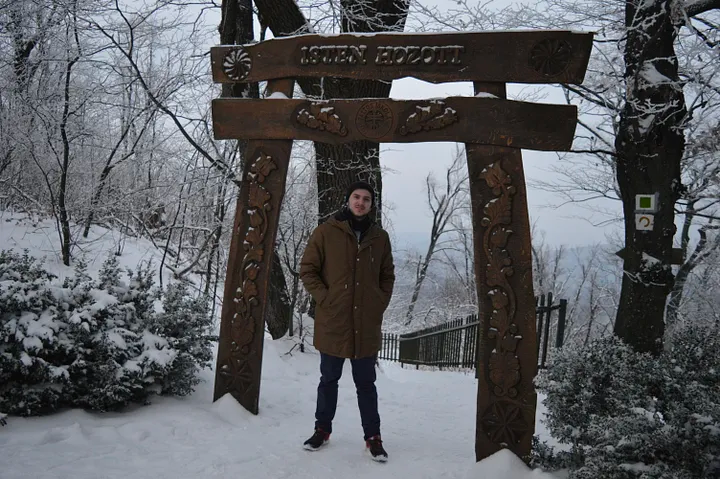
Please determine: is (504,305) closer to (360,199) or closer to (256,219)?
(360,199)

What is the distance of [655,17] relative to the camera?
507 centimetres

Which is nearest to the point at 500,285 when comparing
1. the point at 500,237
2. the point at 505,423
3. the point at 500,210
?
the point at 500,237

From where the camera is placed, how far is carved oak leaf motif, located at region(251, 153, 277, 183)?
4.22 meters

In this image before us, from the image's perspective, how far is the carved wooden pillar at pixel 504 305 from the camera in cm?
345

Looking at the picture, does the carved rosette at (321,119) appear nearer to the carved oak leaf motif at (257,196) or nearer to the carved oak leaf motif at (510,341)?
the carved oak leaf motif at (257,196)

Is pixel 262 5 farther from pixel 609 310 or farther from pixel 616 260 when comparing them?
pixel 609 310

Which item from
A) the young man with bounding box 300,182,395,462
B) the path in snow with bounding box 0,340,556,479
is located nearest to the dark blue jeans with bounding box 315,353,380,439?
the young man with bounding box 300,182,395,462

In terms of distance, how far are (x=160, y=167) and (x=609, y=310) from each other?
65.9 feet

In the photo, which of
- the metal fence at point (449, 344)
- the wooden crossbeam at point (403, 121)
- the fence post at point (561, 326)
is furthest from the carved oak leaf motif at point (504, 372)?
the metal fence at point (449, 344)

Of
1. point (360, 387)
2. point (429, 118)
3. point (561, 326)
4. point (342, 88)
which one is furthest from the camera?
point (561, 326)

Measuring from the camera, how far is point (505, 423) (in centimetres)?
346

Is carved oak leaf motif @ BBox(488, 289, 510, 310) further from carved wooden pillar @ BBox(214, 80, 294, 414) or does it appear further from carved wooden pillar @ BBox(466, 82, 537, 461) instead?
carved wooden pillar @ BBox(214, 80, 294, 414)

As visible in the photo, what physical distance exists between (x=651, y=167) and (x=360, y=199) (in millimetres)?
3560

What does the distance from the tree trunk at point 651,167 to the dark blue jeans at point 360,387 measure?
3.21 m
